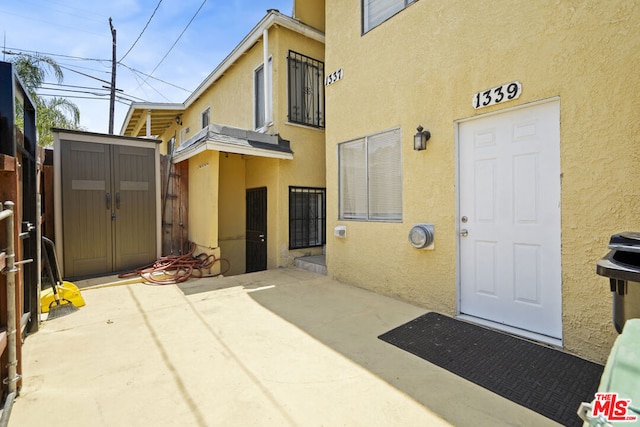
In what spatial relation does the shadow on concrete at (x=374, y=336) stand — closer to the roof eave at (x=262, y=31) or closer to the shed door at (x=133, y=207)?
the shed door at (x=133, y=207)

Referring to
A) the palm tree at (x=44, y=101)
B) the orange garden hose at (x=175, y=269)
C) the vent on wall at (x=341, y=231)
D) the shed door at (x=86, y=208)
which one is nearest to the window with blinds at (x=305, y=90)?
the vent on wall at (x=341, y=231)

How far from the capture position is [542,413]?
6.53 feet

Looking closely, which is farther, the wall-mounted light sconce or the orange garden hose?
the orange garden hose

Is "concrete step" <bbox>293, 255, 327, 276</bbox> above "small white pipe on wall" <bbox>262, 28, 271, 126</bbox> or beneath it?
beneath

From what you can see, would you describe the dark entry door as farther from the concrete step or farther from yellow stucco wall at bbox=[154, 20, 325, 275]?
the concrete step

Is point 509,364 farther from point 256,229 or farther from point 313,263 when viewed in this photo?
point 256,229

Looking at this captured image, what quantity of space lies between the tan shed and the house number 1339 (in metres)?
5.71

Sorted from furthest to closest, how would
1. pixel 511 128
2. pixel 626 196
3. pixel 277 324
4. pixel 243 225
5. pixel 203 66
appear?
pixel 203 66 → pixel 243 225 → pixel 277 324 → pixel 511 128 → pixel 626 196

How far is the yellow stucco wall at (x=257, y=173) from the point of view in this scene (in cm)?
655

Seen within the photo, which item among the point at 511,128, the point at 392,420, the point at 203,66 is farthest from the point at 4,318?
the point at 203,66

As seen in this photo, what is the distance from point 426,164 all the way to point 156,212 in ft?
17.0

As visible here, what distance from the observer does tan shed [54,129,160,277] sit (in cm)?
516

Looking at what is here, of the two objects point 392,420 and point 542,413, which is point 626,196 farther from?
point 392,420

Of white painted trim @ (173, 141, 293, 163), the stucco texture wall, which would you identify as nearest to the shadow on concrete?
the stucco texture wall
